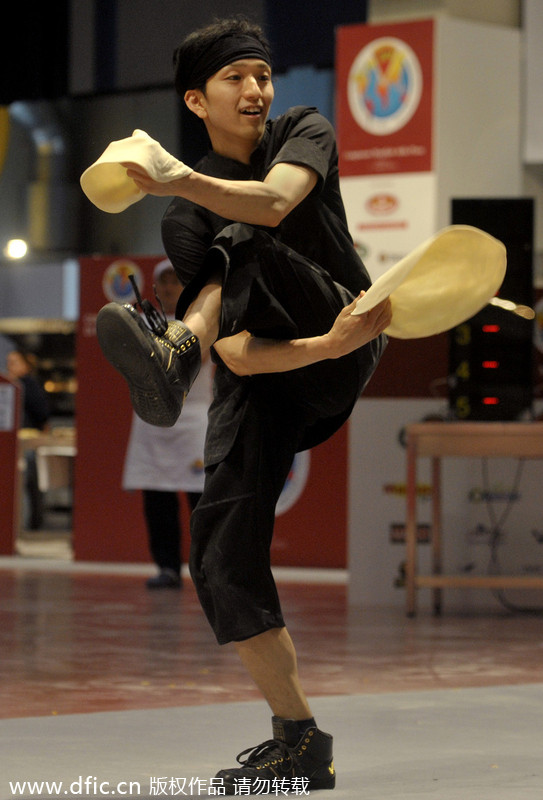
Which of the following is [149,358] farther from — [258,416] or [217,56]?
[217,56]

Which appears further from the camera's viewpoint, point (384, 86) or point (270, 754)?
point (384, 86)

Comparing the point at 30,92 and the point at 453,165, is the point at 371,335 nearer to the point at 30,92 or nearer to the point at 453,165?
the point at 453,165

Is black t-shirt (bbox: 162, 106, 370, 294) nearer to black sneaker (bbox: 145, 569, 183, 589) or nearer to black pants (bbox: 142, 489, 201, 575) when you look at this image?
black pants (bbox: 142, 489, 201, 575)

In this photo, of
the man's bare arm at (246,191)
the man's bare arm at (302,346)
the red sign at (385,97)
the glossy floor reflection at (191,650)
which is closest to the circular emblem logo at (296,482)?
the glossy floor reflection at (191,650)

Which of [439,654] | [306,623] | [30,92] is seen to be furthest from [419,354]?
[30,92]

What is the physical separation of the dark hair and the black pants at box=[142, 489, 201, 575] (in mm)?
4422

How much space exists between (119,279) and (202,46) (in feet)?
18.9

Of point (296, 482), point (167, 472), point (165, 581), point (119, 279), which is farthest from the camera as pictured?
point (119, 279)

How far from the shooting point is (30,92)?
1091 cm

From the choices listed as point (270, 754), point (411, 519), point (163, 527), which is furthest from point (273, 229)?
point (163, 527)

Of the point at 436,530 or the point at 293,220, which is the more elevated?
the point at 293,220

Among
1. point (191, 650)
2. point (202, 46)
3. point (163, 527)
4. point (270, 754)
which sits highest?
point (202, 46)

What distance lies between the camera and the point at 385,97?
7293 mm

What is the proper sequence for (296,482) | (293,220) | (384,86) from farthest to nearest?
1. (296,482)
2. (384,86)
3. (293,220)
